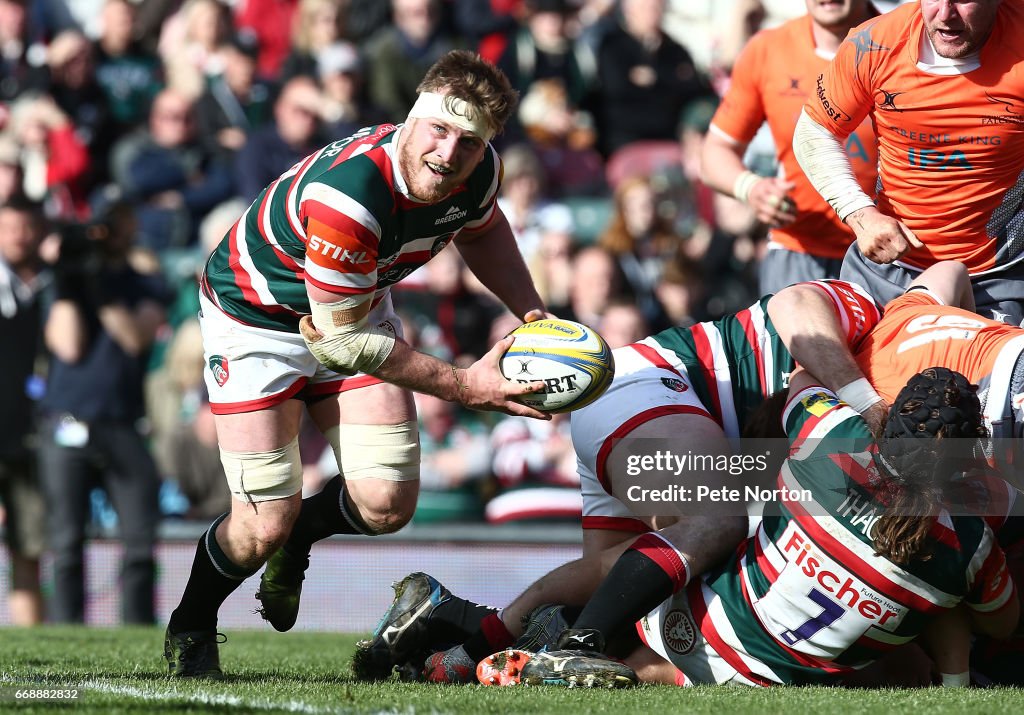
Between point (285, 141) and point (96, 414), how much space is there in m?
3.15

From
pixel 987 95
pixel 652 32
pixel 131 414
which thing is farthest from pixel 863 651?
pixel 652 32

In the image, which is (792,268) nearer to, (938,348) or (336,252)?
(938,348)

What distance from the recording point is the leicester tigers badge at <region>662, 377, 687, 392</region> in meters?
5.33

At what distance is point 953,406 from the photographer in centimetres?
425

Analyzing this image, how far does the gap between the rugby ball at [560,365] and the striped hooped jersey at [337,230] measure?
58 centimetres

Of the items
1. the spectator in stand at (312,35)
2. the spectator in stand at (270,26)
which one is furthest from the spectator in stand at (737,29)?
the spectator in stand at (270,26)

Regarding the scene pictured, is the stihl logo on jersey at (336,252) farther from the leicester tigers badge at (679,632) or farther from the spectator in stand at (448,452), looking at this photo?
the spectator in stand at (448,452)

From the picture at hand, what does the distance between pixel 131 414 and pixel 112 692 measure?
509 cm

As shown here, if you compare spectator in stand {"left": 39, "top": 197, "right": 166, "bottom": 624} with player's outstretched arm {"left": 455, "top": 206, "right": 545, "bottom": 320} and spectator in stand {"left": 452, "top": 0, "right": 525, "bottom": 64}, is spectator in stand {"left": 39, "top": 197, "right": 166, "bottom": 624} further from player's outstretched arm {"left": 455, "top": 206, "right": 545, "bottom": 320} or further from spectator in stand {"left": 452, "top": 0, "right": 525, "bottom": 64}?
player's outstretched arm {"left": 455, "top": 206, "right": 545, "bottom": 320}

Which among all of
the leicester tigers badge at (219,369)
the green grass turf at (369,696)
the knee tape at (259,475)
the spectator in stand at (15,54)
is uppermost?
the spectator in stand at (15,54)

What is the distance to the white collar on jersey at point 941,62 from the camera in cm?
539

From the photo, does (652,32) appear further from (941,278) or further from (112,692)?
(112,692)
